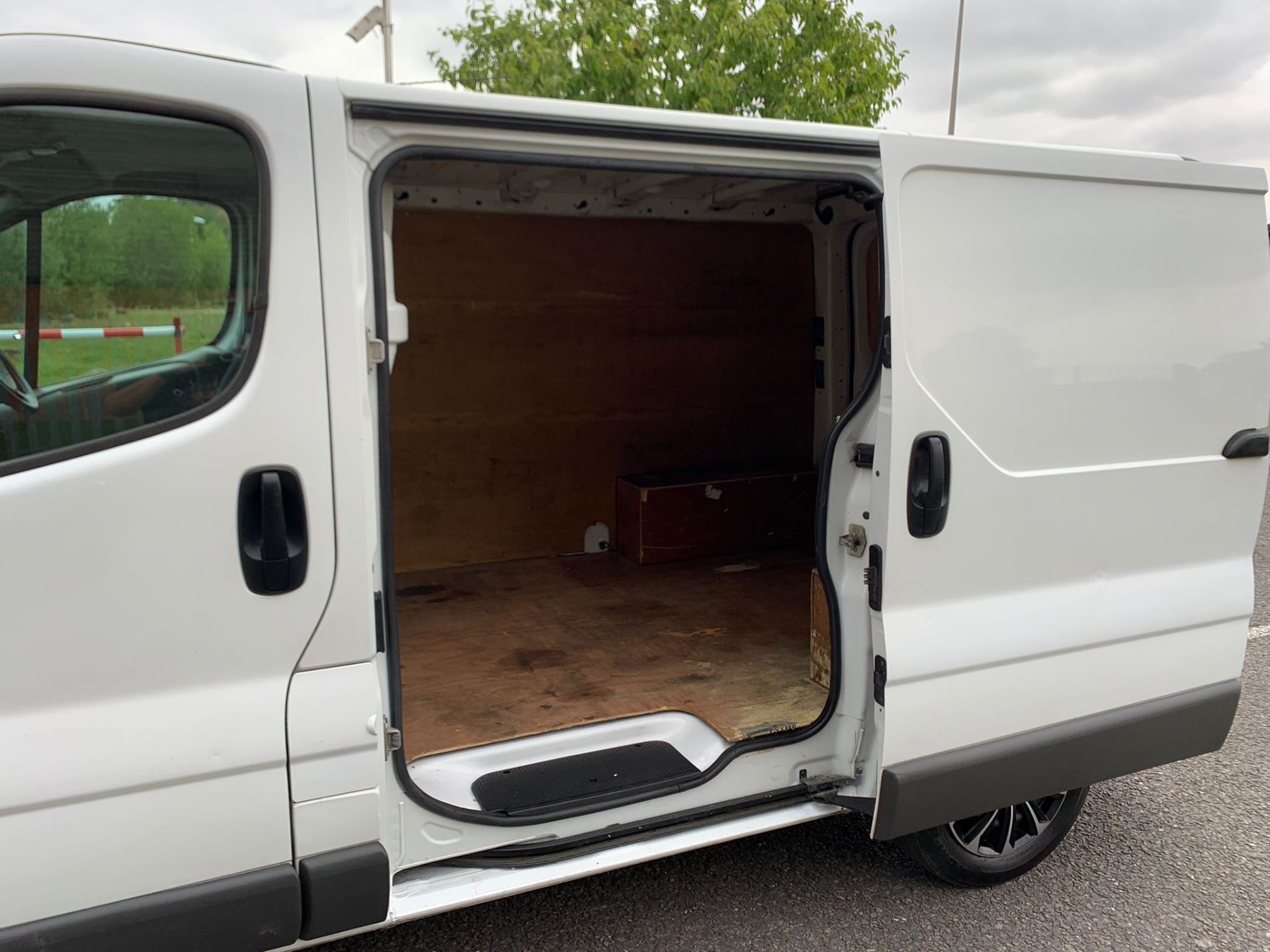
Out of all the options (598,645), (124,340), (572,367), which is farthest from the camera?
(572,367)

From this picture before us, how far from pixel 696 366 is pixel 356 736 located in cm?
364

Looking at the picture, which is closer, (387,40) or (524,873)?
(524,873)

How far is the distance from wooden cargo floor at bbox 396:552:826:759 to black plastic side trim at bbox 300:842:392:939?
2.21ft

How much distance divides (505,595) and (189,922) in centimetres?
255

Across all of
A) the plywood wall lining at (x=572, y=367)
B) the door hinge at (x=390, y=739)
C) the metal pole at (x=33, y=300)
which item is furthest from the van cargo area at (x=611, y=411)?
the metal pole at (x=33, y=300)

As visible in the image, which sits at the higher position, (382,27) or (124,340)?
(382,27)

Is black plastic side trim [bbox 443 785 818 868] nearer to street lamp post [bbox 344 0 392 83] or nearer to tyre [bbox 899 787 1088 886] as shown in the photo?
tyre [bbox 899 787 1088 886]

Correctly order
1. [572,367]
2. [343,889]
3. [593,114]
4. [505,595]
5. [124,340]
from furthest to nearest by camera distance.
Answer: [572,367] < [505,595] < [593,114] < [343,889] < [124,340]

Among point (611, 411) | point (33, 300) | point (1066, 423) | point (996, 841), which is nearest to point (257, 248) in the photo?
point (33, 300)

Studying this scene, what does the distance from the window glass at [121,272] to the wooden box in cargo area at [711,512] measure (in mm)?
3214

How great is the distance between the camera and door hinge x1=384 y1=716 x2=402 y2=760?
2045 millimetres

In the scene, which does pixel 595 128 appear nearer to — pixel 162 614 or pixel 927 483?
pixel 927 483

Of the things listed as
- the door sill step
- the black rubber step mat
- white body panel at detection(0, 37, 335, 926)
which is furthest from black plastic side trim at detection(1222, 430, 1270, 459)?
white body panel at detection(0, 37, 335, 926)

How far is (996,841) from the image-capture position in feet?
9.48
